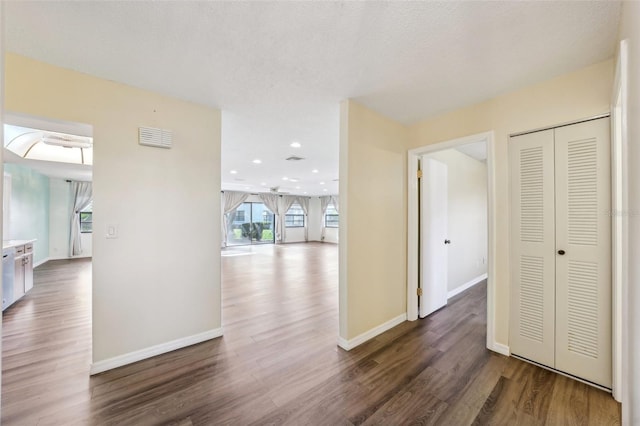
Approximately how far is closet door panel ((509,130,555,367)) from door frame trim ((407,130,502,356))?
150mm

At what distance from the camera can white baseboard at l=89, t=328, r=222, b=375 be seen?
7.12ft

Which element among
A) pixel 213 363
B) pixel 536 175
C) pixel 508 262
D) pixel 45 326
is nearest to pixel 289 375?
pixel 213 363

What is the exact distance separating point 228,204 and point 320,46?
31.9 feet

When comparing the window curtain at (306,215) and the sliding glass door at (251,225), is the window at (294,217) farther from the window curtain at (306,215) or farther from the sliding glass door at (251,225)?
the sliding glass door at (251,225)

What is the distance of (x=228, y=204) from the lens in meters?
10.7

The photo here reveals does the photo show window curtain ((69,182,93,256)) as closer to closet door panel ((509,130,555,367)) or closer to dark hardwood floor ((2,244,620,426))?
dark hardwood floor ((2,244,620,426))

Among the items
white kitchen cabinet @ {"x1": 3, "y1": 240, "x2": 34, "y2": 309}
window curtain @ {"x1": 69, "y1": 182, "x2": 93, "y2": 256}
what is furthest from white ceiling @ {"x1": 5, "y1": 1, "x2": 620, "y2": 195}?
window curtain @ {"x1": 69, "y1": 182, "x2": 93, "y2": 256}

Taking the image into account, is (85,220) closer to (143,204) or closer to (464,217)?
(143,204)

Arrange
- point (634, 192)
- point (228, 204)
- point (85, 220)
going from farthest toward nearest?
point (228, 204)
point (85, 220)
point (634, 192)

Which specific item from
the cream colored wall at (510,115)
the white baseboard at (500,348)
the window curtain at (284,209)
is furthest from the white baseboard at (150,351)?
the window curtain at (284,209)

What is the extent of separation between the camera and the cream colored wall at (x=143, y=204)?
2.09 metres

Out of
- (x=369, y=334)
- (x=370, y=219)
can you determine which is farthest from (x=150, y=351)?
(x=370, y=219)

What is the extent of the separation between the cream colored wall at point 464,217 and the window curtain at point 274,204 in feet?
28.4

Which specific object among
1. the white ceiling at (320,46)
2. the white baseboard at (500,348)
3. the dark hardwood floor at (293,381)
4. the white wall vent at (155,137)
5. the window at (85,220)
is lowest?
the dark hardwood floor at (293,381)
